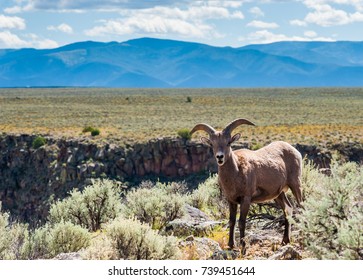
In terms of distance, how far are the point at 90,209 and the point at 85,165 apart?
89.4 ft

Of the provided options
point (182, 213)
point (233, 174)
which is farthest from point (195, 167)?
point (233, 174)

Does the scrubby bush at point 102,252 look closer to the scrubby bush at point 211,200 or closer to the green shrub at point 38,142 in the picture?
the scrubby bush at point 211,200

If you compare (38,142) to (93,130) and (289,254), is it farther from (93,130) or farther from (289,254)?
(289,254)

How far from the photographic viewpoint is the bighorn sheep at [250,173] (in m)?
8.90

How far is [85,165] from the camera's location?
139 ft

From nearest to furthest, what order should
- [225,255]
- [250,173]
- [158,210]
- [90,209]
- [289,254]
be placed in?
[289,254]
[225,255]
[250,173]
[158,210]
[90,209]

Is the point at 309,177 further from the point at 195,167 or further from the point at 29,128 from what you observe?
the point at 29,128

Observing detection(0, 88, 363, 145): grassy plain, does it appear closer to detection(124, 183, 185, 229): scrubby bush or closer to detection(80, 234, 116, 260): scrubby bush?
detection(124, 183, 185, 229): scrubby bush

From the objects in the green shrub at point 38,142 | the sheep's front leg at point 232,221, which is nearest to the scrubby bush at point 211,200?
the sheep's front leg at point 232,221

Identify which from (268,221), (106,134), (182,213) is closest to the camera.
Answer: (268,221)

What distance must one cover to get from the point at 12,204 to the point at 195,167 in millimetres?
13454

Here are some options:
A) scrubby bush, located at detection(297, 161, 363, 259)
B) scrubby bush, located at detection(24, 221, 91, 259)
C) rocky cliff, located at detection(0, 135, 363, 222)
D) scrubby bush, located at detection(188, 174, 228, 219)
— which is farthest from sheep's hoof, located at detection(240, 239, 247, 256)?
rocky cliff, located at detection(0, 135, 363, 222)

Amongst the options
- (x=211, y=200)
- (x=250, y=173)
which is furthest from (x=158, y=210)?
(x=250, y=173)
